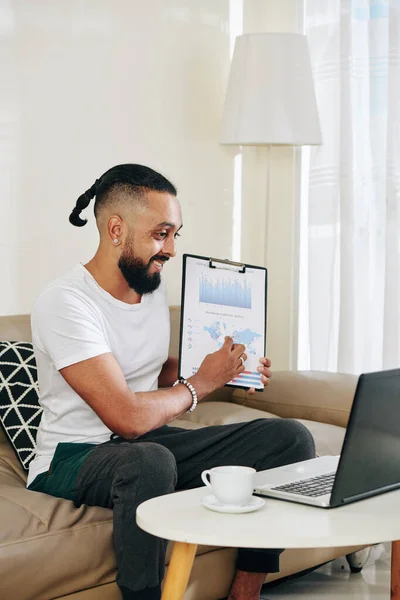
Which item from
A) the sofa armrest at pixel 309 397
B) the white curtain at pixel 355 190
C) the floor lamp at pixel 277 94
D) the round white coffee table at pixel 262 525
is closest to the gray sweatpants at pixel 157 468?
the round white coffee table at pixel 262 525

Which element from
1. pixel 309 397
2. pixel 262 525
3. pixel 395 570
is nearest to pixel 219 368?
pixel 395 570

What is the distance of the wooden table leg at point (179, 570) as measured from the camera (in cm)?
140

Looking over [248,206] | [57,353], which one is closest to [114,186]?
[57,353]

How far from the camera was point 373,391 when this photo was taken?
1.41 m

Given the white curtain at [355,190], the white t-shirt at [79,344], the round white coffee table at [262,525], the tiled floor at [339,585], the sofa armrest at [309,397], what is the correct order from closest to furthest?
1. the round white coffee table at [262,525]
2. the white t-shirt at [79,344]
3. the tiled floor at [339,585]
4. the sofa armrest at [309,397]
5. the white curtain at [355,190]

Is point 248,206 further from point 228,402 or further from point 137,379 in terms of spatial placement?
point 137,379

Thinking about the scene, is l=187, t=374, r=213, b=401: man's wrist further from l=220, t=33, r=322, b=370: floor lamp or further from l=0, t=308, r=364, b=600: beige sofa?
l=220, t=33, r=322, b=370: floor lamp

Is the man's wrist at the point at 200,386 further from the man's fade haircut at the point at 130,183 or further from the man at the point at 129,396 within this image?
the man's fade haircut at the point at 130,183

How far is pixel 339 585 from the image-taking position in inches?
92.1

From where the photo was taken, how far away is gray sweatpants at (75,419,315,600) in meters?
1.66

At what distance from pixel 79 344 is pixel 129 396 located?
148mm

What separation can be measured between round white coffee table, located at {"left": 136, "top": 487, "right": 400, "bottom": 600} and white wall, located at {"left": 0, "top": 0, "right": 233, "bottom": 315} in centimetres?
152

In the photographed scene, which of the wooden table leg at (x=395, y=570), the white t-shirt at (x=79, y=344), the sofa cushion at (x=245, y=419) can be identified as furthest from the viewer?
the sofa cushion at (x=245, y=419)

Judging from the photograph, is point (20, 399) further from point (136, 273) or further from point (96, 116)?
point (96, 116)
